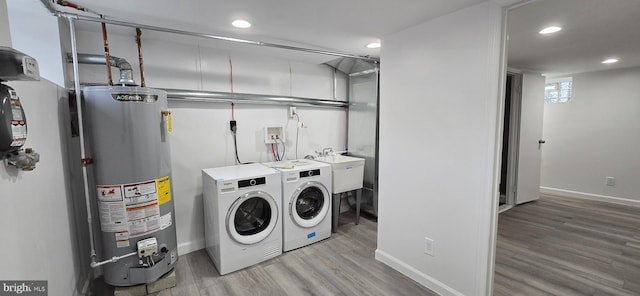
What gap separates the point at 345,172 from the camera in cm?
308

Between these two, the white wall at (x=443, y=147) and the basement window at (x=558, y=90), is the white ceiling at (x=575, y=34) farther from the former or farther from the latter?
the basement window at (x=558, y=90)

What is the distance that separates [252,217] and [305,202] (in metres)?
0.60

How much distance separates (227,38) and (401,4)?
1375mm

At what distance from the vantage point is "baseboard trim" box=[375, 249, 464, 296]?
1.92 metres

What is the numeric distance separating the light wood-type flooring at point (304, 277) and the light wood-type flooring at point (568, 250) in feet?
2.86

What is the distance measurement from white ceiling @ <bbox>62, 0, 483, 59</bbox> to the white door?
300 centimetres

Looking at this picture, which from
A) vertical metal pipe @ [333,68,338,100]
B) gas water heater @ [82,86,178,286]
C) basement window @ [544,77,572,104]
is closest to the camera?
gas water heater @ [82,86,178,286]

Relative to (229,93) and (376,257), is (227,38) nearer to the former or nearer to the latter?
(229,93)

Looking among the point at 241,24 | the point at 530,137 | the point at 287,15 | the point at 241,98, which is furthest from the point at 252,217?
the point at 530,137

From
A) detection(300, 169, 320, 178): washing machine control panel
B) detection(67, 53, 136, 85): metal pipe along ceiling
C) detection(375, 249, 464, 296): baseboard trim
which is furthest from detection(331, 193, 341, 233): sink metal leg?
detection(67, 53, 136, 85): metal pipe along ceiling

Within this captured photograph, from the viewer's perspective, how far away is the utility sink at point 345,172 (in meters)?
3.00

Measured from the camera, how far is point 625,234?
9.73 ft

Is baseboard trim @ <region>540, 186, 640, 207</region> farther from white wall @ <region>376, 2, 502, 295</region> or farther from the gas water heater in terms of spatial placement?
the gas water heater

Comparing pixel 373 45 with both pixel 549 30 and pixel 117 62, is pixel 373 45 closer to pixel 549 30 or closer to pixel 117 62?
pixel 549 30
